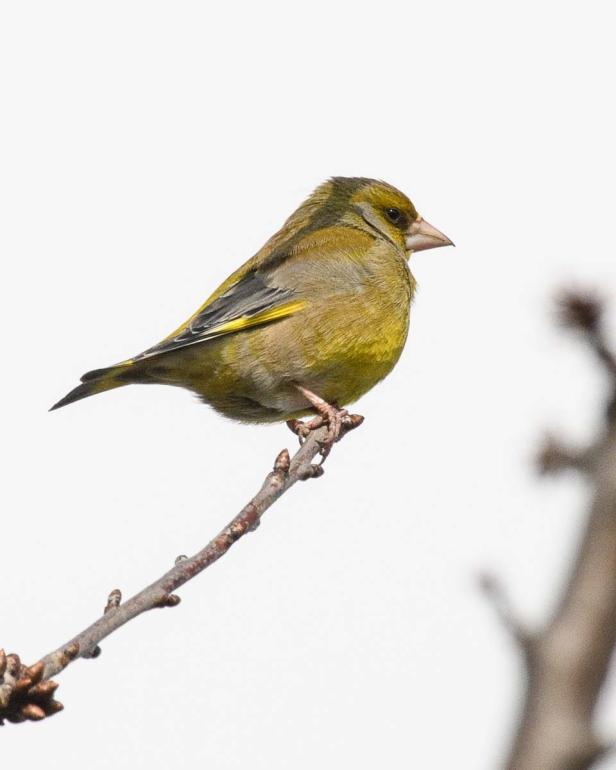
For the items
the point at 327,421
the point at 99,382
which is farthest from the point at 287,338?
the point at 99,382

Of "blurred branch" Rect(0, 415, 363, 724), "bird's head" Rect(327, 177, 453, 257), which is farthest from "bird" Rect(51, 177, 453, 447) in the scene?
"blurred branch" Rect(0, 415, 363, 724)

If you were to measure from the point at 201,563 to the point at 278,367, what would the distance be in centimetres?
344

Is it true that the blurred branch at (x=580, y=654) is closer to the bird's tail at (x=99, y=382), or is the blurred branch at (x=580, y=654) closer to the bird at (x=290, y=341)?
the bird at (x=290, y=341)

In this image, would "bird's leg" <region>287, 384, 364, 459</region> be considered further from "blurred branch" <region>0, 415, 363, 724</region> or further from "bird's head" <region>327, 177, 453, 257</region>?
"blurred branch" <region>0, 415, 363, 724</region>

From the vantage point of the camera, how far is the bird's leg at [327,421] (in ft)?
18.3

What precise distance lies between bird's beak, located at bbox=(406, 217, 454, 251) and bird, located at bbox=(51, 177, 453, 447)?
2.34ft

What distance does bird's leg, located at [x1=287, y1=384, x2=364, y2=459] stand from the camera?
5.57 meters

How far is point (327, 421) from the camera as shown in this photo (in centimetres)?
595

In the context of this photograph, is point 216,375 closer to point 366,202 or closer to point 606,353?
point 366,202

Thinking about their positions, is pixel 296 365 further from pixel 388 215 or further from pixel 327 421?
pixel 388 215

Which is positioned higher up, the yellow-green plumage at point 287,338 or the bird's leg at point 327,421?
the yellow-green plumage at point 287,338

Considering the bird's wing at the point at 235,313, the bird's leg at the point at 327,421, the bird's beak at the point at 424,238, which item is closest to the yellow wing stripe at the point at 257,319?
the bird's wing at the point at 235,313

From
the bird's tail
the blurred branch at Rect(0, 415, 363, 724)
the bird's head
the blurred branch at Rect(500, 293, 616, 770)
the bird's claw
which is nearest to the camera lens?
the blurred branch at Rect(500, 293, 616, 770)

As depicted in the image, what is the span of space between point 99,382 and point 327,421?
4.90 feet
